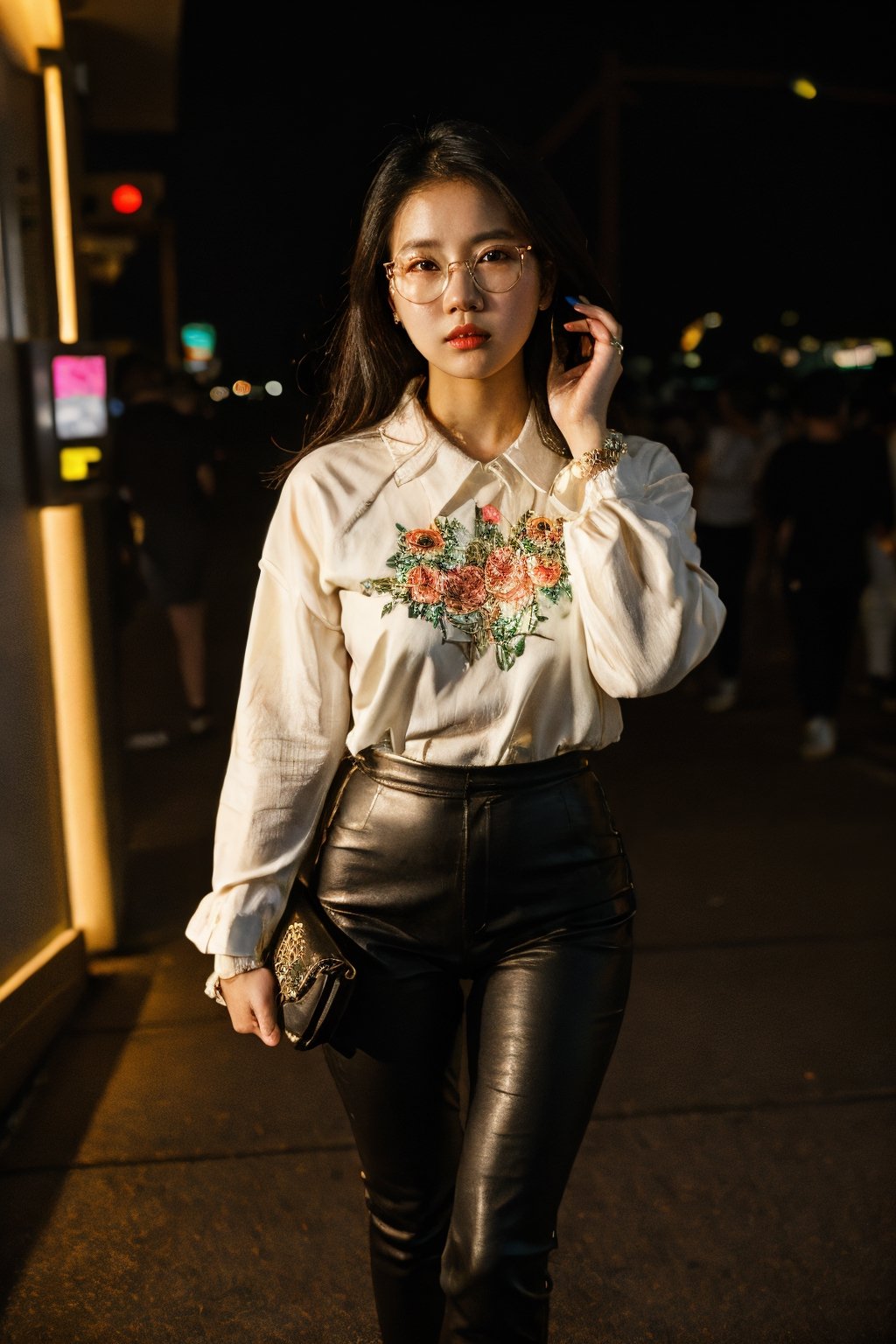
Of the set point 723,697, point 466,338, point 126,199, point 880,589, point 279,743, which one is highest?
point 126,199

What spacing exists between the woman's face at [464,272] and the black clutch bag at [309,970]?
68 centimetres

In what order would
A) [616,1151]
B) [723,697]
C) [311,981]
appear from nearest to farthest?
[311,981]
[616,1151]
[723,697]

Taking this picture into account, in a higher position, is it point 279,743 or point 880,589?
point 279,743

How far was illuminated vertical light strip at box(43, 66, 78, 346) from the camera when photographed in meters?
4.54

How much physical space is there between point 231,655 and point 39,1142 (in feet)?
23.6

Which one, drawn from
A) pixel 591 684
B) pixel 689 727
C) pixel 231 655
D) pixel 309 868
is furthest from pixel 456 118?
pixel 231 655

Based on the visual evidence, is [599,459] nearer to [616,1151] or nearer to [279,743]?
[279,743]

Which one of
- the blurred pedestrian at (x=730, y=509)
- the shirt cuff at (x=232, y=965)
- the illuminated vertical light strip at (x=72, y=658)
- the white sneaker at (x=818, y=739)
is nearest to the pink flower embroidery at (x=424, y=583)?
the shirt cuff at (x=232, y=965)

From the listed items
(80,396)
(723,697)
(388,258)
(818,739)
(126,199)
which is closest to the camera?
(388,258)

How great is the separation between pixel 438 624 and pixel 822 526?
18.0 ft

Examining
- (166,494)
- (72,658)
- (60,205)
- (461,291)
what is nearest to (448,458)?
(461,291)

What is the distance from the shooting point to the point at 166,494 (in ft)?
25.6

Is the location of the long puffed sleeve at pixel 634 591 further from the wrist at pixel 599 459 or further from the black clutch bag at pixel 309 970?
the black clutch bag at pixel 309 970

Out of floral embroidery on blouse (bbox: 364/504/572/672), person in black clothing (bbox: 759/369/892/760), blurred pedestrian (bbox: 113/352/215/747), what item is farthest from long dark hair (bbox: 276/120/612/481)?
blurred pedestrian (bbox: 113/352/215/747)
